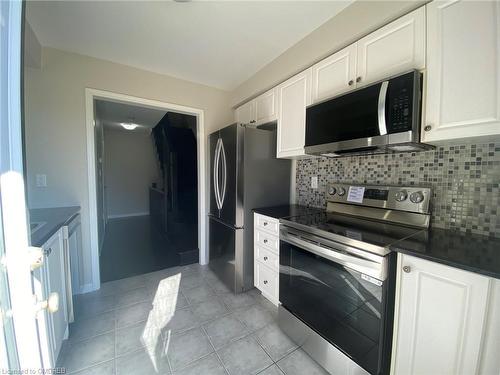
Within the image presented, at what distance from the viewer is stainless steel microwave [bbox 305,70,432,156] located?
1.14m

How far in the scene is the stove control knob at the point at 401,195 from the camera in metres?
1.43

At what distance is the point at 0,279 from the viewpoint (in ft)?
1.56

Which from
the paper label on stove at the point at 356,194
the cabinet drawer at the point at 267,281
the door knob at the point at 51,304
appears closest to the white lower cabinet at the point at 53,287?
the door knob at the point at 51,304

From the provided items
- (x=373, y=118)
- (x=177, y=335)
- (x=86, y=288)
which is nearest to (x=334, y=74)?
(x=373, y=118)

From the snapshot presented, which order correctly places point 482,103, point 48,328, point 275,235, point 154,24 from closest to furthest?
1. point 482,103
2. point 48,328
3. point 154,24
4. point 275,235

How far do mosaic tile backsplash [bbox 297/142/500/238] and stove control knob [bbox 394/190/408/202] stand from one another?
0.28ft

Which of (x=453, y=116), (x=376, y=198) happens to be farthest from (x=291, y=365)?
(x=453, y=116)

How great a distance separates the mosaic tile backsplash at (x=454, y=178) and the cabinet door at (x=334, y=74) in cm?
61

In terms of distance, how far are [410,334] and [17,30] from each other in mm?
1816

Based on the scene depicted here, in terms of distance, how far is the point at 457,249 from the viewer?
98 cm

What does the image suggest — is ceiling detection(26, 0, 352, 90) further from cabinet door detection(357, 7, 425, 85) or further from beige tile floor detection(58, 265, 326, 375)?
beige tile floor detection(58, 265, 326, 375)

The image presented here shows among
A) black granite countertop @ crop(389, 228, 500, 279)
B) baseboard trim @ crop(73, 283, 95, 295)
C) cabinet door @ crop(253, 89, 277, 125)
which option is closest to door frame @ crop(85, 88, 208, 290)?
baseboard trim @ crop(73, 283, 95, 295)

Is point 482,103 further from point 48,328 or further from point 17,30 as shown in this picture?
point 48,328

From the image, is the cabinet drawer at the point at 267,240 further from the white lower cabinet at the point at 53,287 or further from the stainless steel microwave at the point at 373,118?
the white lower cabinet at the point at 53,287
